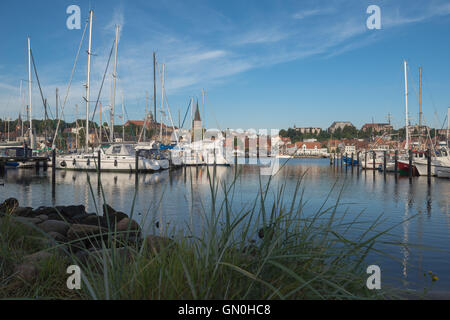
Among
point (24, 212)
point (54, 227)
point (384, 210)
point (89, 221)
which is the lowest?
point (384, 210)

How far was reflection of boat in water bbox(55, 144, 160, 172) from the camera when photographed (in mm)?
33469

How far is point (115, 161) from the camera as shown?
110ft

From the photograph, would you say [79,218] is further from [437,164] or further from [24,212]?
[437,164]

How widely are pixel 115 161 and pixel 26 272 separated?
30625mm

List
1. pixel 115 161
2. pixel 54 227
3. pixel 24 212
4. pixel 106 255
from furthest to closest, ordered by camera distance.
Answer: pixel 115 161
pixel 24 212
pixel 54 227
pixel 106 255

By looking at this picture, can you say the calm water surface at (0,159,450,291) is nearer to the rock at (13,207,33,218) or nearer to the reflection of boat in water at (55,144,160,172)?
the rock at (13,207,33,218)

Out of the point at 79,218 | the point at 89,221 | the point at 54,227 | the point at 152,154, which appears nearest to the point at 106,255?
the point at 54,227

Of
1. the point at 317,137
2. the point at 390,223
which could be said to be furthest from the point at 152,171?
the point at 317,137

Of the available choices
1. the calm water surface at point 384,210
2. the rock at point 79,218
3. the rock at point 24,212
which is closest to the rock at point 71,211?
the rock at point 79,218

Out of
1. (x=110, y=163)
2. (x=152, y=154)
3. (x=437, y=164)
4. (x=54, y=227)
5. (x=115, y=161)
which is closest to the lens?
(x=54, y=227)

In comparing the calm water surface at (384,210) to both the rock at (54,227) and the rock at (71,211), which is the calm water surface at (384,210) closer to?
the rock at (71,211)

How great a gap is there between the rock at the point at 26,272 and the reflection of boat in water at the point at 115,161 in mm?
30251

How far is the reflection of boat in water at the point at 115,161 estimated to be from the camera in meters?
33.5
